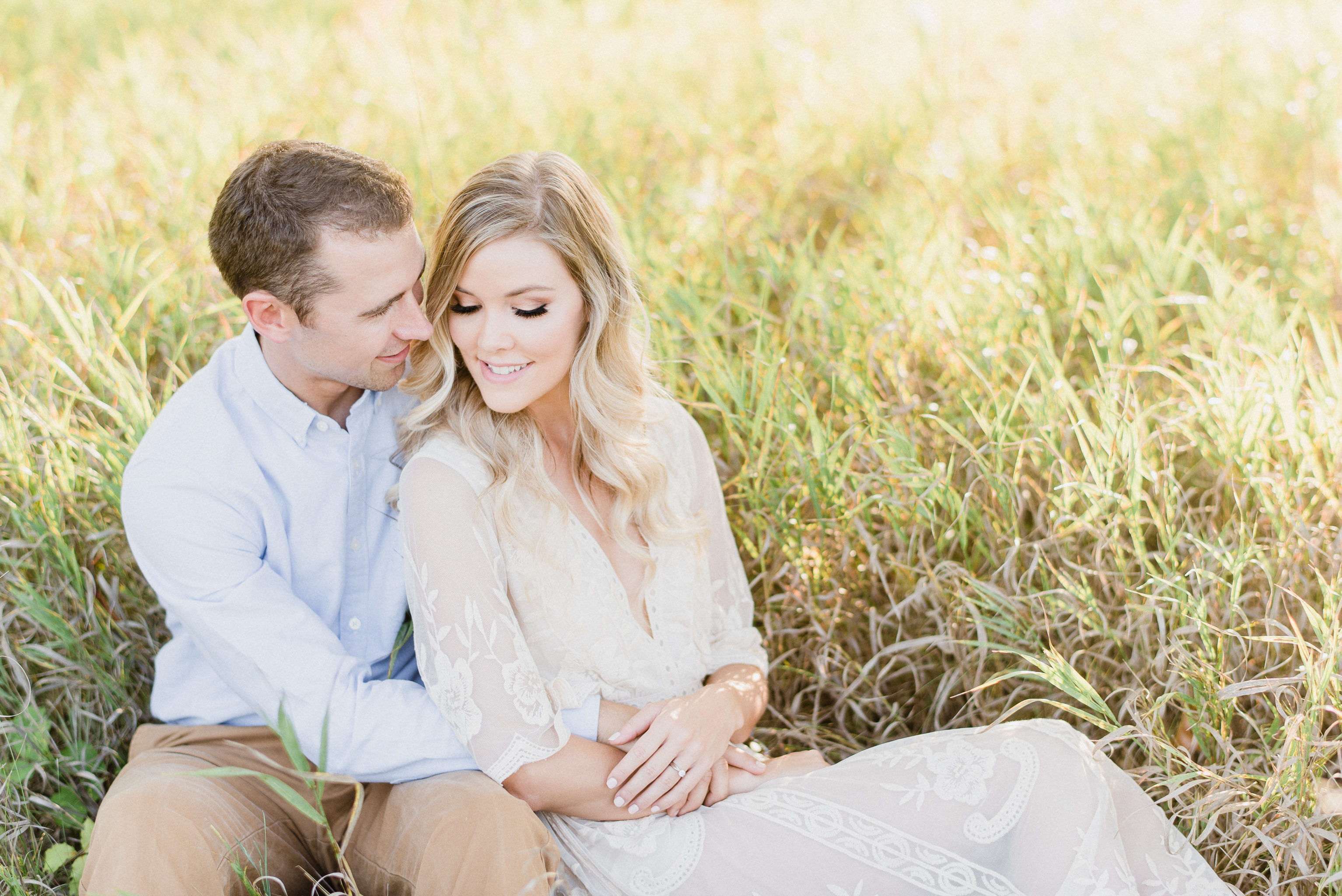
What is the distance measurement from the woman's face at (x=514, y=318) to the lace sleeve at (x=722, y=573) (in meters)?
0.44

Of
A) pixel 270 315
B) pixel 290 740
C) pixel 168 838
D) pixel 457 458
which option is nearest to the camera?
pixel 290 740

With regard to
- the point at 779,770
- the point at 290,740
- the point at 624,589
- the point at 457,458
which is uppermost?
the point at 457,458

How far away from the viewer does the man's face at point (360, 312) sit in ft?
7.02

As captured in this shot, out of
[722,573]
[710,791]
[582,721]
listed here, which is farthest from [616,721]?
[722,573]

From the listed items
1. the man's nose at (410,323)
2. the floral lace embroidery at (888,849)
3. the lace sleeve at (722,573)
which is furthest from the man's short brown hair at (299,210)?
the floral lace embroidery at (888,849)

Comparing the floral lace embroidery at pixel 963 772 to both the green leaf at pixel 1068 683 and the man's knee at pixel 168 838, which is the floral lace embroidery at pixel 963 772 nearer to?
the green leaf at pixel 1068 683

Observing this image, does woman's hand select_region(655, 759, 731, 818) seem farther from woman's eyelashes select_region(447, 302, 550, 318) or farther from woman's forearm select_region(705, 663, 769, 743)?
woman's eyelashes select_region(447, 302, 550, 318)

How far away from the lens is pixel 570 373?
2295 millimetres

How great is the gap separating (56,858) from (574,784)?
1.17 meters

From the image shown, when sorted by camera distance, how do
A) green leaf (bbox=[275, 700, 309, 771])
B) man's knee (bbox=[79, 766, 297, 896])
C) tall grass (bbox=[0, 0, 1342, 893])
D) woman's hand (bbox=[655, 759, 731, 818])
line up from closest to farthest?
green leaf (bbox=[275, 700, 309, 771]) → man's knee (bbox=[79, 766, 297, 896]) → woman's hand (bbox=[655, 759, 731, 818]) → tall grass (bbox=[0, 0, 1342, 893])

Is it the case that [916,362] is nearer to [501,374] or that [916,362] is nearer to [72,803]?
[501,374]

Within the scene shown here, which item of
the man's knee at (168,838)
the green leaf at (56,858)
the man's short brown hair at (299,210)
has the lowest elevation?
the green leaf at (56,858)

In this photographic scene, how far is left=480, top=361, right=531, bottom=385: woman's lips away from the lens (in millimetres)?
2127

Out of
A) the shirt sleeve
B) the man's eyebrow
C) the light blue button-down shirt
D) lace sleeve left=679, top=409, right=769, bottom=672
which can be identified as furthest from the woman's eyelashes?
the shirt sleeve
